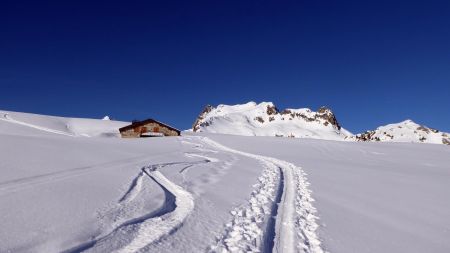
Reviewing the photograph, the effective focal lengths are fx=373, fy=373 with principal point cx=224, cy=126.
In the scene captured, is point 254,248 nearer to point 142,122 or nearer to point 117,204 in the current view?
point 117,204

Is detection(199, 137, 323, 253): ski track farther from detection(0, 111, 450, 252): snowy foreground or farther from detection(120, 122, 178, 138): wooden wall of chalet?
detection(120, 122, 178, 138): wooden wall of chalet

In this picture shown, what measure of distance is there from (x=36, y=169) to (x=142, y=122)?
50.0 meters

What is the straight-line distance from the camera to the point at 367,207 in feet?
28.6

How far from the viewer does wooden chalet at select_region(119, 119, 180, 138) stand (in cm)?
5769

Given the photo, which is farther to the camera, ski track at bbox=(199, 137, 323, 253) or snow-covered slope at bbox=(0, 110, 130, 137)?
snow-covered slope at bbox=(0, 110, 130, 137)

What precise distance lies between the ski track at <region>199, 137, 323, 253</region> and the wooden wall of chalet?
4867cm

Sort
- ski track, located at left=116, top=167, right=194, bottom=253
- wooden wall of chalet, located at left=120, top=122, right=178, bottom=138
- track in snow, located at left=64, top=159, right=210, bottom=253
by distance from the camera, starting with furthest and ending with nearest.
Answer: wooden wall of chalet, located at left=120, top=122, right=178, bottom=138 < ski track, located at left=116, top=167, right=194, bottom=253 < track in snow, located at left=64, top=159, right=210, bottom=253

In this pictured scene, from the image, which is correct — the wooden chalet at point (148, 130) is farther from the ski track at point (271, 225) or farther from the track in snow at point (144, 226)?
the track in snow at point (144, 226)

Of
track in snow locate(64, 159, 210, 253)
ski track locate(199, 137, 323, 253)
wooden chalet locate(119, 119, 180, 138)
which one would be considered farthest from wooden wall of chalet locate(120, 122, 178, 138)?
track in snow locate(64, 159, 210, 253)

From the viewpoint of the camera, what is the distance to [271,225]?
651cm

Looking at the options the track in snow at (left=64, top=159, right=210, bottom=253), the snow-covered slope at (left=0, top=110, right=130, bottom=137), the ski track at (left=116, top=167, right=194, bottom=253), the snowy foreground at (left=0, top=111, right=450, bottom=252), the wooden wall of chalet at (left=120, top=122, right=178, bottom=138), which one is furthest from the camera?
the snow-covered slope at (left=0, top=110, right=130, bottom=137)

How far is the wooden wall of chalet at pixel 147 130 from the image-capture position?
57844 millimetres

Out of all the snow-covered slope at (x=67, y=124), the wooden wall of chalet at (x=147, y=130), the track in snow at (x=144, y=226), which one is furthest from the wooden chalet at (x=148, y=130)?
the track in snow at (x=144, y=226)

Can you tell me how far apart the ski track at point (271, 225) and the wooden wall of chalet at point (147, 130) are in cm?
4867
